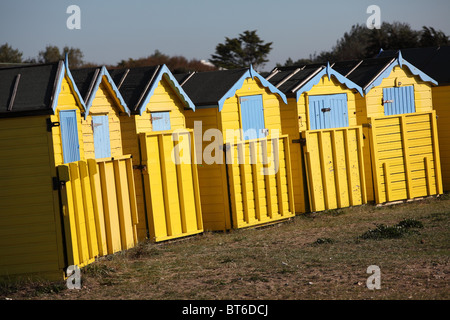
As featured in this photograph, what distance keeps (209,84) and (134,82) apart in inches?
69.6

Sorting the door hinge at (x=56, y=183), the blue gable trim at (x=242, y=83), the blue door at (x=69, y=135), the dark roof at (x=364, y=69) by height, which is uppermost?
the dark roof at (x=364, y=69)

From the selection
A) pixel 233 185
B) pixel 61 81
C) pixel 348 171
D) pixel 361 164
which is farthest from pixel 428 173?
pixel 61 81

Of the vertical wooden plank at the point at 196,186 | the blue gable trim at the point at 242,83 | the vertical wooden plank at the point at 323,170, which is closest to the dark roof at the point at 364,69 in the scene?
the vertical wooden plank at the point at 323,170

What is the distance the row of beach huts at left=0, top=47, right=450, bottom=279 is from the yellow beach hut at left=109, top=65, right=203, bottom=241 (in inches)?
1.0

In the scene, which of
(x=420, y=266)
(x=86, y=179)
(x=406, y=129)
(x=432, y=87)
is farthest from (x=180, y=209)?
(x=432, y=87)

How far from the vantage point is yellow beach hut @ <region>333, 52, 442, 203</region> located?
53.6 ft

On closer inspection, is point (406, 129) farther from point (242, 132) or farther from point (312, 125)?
point (242, 132)

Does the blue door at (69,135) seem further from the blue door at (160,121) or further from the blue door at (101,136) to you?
the blue door at (160,121)

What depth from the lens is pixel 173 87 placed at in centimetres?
1333

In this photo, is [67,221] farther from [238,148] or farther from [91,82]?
[238,148]

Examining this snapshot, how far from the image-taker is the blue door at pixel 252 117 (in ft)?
46.4

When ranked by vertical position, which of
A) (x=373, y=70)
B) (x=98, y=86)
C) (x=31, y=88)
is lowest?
(x=31, y=88)

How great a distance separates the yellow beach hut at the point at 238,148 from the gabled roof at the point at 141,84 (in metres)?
0.64
